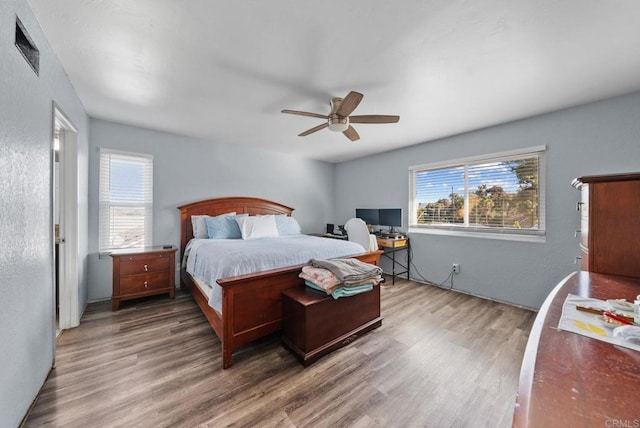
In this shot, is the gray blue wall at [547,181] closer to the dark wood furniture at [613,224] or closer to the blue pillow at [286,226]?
the dark wood furniture at [613,224]

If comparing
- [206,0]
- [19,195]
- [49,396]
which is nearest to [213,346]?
[49,396]

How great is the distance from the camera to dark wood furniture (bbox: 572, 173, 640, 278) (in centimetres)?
140

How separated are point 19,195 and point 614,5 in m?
3.55

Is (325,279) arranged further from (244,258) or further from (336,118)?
(336,118)

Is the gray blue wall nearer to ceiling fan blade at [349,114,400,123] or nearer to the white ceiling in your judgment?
the white ceiling

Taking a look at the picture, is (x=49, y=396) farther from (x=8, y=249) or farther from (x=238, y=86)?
(x=238, y=86)

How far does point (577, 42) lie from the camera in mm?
1698

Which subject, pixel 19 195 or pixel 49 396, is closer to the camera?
pixel 19 195

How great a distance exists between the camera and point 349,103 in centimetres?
215

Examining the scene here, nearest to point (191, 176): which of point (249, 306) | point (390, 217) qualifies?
point (249, 306)

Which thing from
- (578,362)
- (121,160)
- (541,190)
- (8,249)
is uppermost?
(121,160)

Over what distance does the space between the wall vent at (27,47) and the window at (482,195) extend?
14.4 ft

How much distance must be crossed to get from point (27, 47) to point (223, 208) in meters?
2.77

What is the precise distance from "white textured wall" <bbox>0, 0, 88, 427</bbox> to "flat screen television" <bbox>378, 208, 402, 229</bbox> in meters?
4.31
